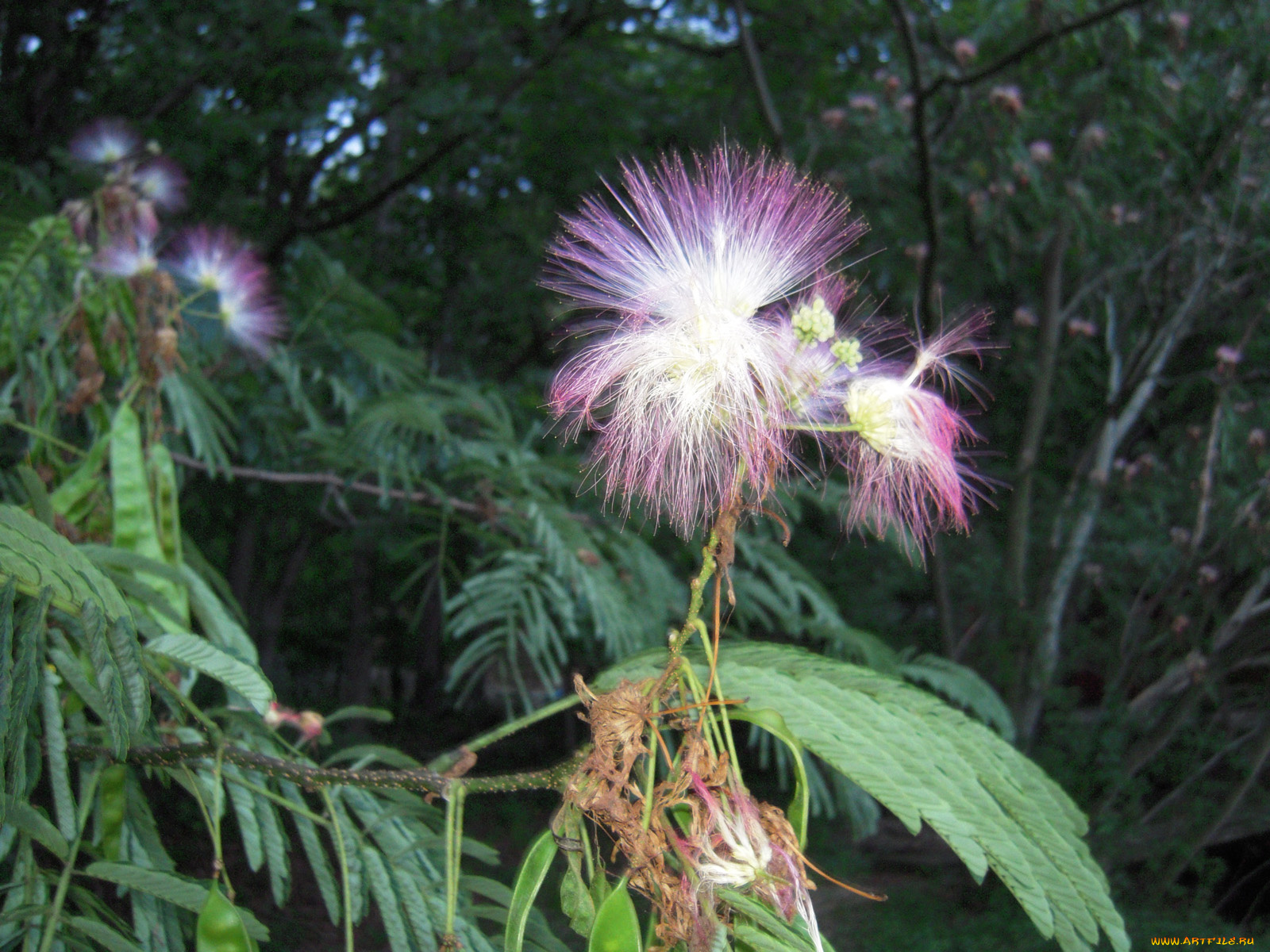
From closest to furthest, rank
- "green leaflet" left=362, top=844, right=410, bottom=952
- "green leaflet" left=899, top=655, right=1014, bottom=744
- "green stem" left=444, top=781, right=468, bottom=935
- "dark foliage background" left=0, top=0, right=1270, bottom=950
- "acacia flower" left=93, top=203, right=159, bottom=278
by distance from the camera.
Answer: "green stem" left=444, top=781, right=468, bottom=935 < "green leaflet" left=362, top=844, right=410, bottom=952 < "acacia flower" left=93, top=203, right=159, bottom=278 < "green leaflet" left=899, top=655, right=1014, bottom=744 < "dark foliage background" left=0, top=0, right=1270, bottom=950

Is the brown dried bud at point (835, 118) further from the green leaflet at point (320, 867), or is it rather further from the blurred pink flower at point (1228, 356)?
the green leaflet at point (320, 867)

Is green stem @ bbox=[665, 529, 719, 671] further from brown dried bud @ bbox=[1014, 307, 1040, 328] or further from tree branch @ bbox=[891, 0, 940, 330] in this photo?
brown dried bud @ bbox=[1014, 307, 1040, 328]

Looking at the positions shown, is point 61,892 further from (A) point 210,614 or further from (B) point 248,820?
(A) point 210,614

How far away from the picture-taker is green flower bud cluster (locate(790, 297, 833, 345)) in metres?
1.10

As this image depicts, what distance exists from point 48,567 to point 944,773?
3.53ft

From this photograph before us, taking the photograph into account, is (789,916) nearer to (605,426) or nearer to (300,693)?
(605,426)

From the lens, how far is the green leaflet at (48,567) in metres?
1.11

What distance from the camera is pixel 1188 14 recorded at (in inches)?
185

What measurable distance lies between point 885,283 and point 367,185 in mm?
3034

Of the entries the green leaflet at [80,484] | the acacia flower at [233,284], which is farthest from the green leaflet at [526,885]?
the acacia flower at [233,284]

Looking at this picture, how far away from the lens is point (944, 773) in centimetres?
113

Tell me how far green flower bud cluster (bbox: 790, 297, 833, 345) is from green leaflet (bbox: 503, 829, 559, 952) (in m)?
0.61

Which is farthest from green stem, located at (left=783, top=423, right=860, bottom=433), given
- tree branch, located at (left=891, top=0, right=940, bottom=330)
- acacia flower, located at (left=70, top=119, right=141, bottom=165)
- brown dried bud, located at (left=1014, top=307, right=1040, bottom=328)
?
brown dried bud, located at (left=1014, top=307, right=1040, bottom=328)

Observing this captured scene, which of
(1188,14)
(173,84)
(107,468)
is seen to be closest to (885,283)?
(1188,14)
